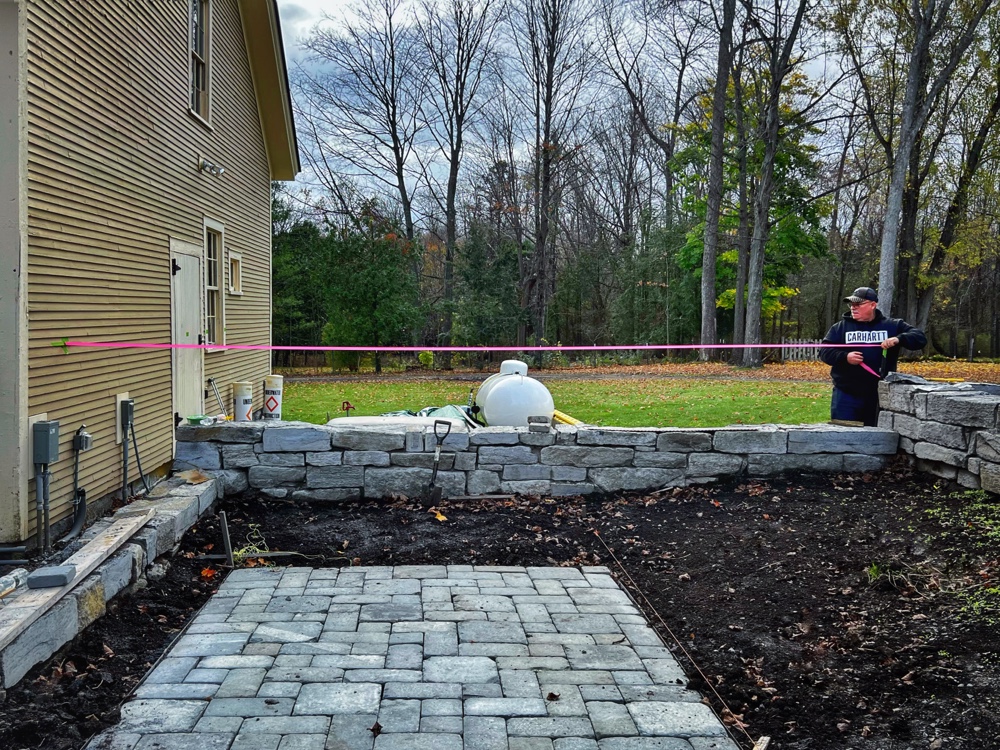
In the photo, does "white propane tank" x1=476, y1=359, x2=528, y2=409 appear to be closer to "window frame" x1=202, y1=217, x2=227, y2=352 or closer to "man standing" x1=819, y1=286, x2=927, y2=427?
"window frame" x1=202, y1=217, x2=227, y2=352

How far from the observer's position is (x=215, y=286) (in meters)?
9.90

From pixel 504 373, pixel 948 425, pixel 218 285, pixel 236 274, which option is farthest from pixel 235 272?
pixel 948 425

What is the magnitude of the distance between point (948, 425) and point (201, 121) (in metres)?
8.14

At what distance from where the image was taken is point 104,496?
5734 mm

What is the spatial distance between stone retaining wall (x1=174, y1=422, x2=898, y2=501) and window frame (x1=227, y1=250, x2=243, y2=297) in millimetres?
4308

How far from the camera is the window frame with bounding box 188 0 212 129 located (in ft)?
28.8

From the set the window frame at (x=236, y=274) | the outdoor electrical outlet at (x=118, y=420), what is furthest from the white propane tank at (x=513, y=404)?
the outdoor electrical outlet at (x=118, y=420)

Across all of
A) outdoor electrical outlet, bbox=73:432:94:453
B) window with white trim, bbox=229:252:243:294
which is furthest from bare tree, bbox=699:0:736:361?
outdoor electrical outlet, bbox=73:432:94:453

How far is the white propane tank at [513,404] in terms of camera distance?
9.11 m

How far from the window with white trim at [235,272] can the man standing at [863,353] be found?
7.70 m

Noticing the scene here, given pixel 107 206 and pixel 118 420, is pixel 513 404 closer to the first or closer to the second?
pixel 118 420

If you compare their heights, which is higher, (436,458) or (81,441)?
(81,441)

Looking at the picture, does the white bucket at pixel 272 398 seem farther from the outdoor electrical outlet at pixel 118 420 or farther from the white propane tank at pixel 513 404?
the outdoor electrical outlet at pixel 118 420

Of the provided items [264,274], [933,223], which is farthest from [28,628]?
[933,223]
